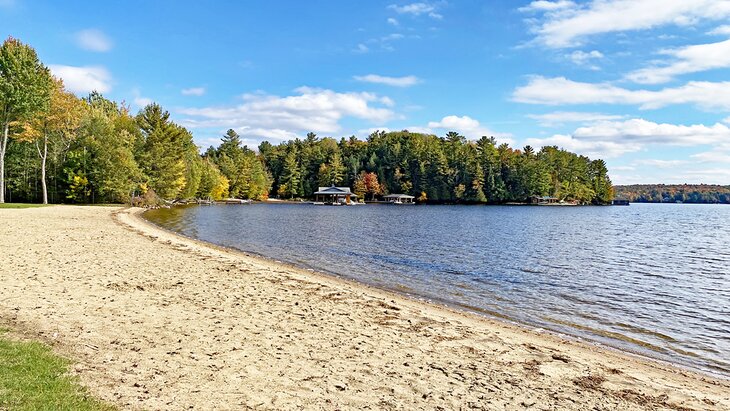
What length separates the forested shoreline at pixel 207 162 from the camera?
46719 mm

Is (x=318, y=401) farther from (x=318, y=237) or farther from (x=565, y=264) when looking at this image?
(x=318, y=237)

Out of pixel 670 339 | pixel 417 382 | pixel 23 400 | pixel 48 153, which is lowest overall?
pixel 670 339

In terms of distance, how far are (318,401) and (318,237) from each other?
2765 centimetres

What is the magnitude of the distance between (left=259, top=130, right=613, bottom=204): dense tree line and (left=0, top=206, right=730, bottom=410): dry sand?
385 feet

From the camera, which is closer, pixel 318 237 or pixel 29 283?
pixel 29 283

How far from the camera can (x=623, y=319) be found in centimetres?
1268

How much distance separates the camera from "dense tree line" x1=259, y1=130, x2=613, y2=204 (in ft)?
418

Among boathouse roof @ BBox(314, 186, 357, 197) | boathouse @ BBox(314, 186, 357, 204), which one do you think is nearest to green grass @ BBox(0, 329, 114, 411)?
boathouse @ BBox(314, 186, 357, 204)

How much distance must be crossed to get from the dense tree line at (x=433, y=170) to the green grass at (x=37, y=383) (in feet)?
404

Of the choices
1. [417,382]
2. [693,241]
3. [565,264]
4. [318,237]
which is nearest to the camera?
[417,382]

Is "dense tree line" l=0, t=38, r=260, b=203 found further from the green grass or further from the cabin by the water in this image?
the cabin by the water

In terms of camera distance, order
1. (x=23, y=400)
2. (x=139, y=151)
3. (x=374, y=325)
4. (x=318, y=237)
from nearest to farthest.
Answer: (x=23, y=400) → (x=374, y=325) → (x=318, y=237) → (x=139, y=151)

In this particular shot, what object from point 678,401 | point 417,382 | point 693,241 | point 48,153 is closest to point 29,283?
point 417,382

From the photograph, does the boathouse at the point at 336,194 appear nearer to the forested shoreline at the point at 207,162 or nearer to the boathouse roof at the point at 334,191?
the boathouse roof at the point at 334,191
